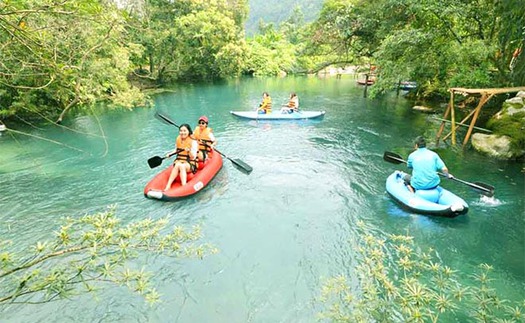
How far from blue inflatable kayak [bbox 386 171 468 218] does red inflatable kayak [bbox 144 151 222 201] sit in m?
3.53

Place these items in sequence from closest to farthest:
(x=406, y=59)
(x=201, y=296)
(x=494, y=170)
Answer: (x=201, y=296) → (x=494, y=170) → (x=406, y=59)

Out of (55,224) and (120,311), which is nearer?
(120,311)

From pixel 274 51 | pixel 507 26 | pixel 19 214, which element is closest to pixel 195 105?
pixel 19 214

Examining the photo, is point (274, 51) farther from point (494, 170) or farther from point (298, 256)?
point (298, 256)

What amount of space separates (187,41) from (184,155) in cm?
2190

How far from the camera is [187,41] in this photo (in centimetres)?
2523

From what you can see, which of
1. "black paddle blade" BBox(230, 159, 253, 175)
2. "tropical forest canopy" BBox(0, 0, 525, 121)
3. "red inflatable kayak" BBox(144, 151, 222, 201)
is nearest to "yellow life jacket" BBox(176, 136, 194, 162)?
"red inflatable kayak" BBox(144, 151, 222, 201)

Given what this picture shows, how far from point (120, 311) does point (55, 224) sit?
2.42 m

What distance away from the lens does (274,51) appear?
130 ft

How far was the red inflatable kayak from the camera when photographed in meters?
5.54

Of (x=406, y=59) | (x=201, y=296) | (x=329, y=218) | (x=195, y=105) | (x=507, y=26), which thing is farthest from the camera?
(x=195, y=105)

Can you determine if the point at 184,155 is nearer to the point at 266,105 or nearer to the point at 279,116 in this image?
the point at 279,116

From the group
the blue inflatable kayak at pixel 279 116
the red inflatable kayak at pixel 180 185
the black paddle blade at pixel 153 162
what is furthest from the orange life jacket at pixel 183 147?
the blue inflatable kayak at pixel 279 116

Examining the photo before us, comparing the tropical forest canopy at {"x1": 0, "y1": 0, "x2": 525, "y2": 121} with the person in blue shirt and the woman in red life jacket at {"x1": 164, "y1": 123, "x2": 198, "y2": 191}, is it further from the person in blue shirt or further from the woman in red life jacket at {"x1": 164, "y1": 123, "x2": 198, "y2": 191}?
the person in blue shirt
